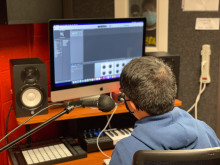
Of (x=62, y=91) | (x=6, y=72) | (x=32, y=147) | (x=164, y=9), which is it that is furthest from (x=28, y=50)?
(x=164, y=9)

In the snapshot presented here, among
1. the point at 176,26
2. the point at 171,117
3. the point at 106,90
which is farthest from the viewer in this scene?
the point at 176,26

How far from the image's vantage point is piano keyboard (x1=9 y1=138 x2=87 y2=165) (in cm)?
144

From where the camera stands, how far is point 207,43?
197 centimetres

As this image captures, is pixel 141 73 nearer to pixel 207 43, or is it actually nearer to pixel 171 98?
pixel 171 98

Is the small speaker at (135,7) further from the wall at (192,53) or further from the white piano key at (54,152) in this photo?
the white piano key at (54,152)

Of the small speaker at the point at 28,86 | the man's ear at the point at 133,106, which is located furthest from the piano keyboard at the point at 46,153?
the man's ear at the point at 133,106

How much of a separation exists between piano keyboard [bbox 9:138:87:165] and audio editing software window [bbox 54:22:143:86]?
30 cm

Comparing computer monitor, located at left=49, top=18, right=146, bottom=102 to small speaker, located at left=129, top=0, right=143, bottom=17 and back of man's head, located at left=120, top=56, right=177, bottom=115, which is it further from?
back of man's head, located at left=120, top=56, right=177, bottom=115

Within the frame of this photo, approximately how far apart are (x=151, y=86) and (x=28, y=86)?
681mm

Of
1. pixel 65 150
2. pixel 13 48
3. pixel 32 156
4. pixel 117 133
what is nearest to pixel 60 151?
pixel 65 150

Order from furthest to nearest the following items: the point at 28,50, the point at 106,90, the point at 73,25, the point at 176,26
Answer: the point at 176,26 < the point at 28,50 < the point at 106,90 < the point at 73,25

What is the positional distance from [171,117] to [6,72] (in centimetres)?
105

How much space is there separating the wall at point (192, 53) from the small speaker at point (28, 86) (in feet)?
2.81

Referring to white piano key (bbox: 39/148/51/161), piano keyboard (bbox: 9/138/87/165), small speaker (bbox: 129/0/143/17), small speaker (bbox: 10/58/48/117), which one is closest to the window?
small speaker (bbox: 129/0/143/17)
